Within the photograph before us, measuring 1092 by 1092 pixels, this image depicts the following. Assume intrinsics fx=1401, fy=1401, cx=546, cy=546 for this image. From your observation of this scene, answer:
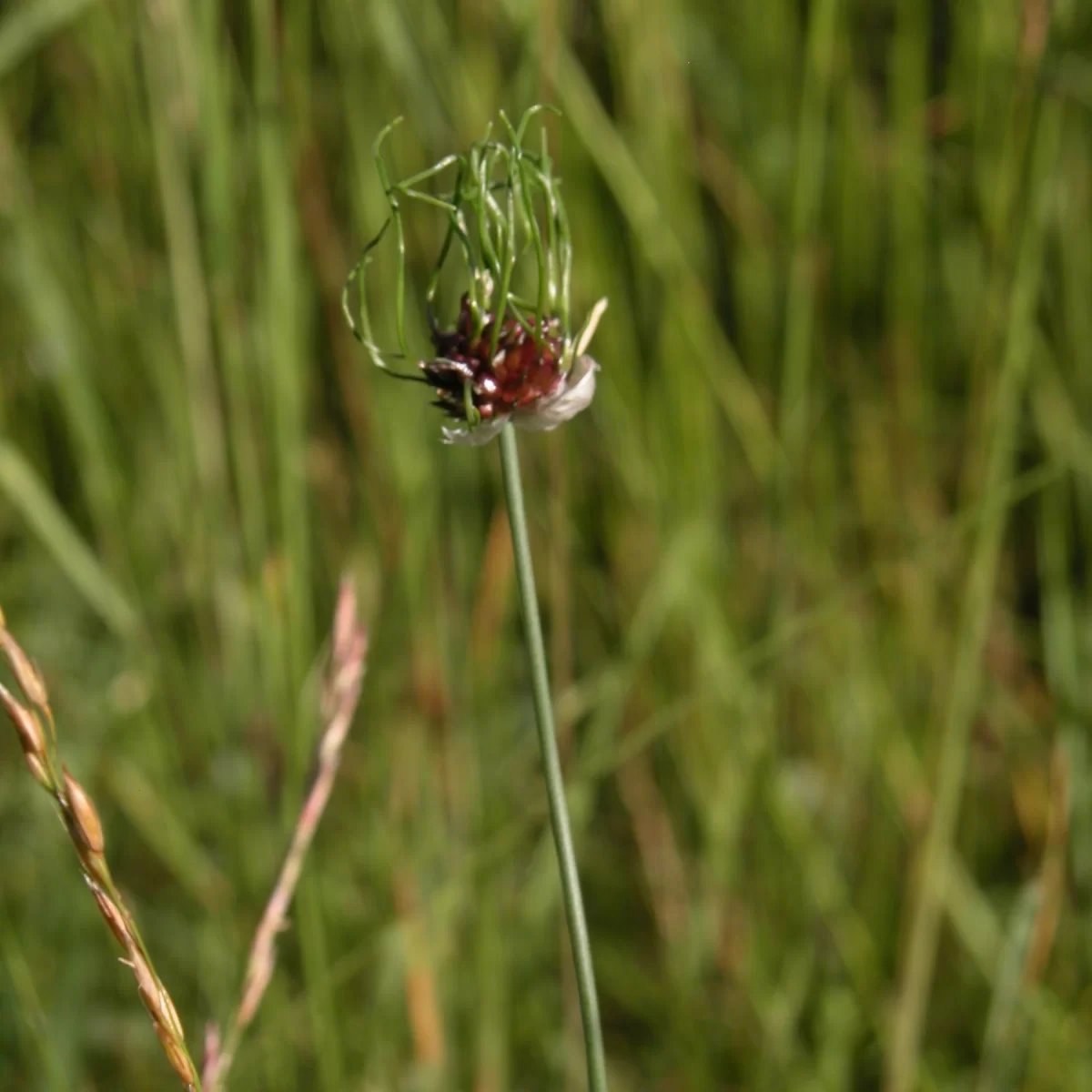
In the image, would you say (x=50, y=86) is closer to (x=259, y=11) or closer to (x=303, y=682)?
(x=259, y=11)

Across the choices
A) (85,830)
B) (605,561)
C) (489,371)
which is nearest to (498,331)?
(489,371)

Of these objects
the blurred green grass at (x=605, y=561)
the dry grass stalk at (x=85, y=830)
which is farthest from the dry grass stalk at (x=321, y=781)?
the blurred green grass at (x=605, y=561)

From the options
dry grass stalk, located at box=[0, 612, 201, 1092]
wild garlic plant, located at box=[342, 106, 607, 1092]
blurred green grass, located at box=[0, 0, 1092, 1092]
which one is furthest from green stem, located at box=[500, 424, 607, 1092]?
blurred green grass, located at box=[0, 0, 1092, 1092]

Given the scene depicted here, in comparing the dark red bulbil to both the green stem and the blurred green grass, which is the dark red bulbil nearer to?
the green stem

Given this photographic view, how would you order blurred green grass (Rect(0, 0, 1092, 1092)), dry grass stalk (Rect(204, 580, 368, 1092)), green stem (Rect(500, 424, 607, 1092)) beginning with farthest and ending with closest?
blurred green grass (Rect(0, 0, 1092, 1092)) < dry grass stalk (Rect(204, 580, 368, 1092)) < green stem (Rect(500, 424, 607, 1092))

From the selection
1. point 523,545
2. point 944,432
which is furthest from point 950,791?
point 944,432

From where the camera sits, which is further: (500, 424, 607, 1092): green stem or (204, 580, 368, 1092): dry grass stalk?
(204, 580, 368, 1092): dry grass stalk

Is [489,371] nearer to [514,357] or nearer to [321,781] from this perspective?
[514,357]
